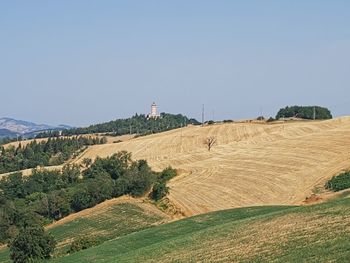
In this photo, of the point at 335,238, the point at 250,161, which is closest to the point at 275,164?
the point at 250,161

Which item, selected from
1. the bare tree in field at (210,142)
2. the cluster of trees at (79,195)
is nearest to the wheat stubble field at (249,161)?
the bare tree in field at (210,142)

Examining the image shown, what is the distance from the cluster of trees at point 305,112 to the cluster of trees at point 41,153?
4783cm

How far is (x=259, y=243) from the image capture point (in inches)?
1115

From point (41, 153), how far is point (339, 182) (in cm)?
9917

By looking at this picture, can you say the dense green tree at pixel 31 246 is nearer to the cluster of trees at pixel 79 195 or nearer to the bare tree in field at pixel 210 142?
the cluster of trees at pixel 79 195

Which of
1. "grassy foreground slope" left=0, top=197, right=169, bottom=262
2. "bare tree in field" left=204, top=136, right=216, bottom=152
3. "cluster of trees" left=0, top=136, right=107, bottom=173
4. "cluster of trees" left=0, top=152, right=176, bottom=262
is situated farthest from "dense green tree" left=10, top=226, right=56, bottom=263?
"cluster of trees" left=0, top=136, right=107, bottom=173

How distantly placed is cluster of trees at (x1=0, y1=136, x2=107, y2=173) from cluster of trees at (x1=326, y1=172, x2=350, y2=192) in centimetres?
8297

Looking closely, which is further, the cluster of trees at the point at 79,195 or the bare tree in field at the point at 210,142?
the bare tree in field at the point at 210,142

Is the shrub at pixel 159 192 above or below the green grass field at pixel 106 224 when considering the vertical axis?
above

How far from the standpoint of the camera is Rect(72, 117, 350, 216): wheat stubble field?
217 ft

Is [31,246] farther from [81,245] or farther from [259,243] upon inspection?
[259,243]

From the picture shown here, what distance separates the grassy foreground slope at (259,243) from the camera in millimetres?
24219

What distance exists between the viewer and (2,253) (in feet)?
177

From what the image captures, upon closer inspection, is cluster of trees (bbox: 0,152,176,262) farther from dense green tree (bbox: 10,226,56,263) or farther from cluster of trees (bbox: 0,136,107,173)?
cluster of trees (bbox: 0,136,107,173)
